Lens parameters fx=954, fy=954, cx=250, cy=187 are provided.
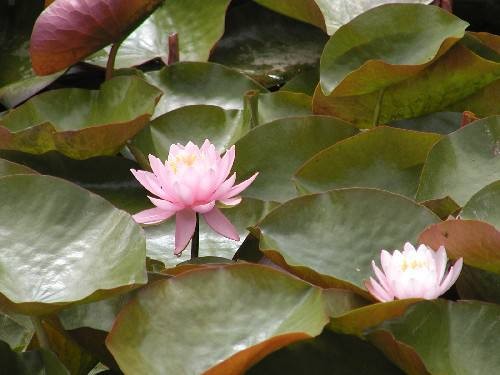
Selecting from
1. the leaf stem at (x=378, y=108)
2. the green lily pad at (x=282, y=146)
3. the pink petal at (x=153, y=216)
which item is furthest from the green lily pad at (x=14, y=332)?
the leaf stem at (x=378, y=108)

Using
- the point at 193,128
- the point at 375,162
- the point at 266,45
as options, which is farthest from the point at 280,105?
the point at 266,45

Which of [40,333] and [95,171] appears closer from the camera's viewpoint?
[40,333]

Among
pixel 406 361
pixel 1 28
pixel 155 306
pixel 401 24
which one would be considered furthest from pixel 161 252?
pixel 1 28

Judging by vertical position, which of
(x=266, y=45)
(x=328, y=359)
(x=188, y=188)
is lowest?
(x=266, y=45)

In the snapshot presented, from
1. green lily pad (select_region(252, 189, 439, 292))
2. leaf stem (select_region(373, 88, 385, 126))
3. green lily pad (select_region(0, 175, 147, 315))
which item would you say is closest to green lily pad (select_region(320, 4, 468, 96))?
leaf stem (select_region(373, 88, 385, 126))

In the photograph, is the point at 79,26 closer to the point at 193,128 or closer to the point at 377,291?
the point at 193,128

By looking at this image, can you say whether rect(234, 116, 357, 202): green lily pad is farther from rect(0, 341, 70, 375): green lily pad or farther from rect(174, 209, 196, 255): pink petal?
rect(0, 341, 70, 375): green lily pad
